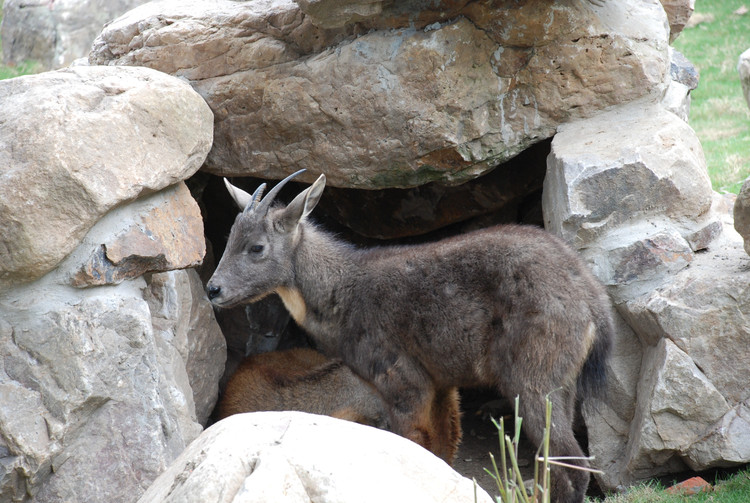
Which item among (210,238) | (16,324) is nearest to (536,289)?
(16,324)

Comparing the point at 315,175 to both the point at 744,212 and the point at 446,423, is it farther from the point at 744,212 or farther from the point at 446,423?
the point at 744,212

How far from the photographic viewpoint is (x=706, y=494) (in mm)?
5188

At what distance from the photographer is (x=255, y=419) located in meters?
3.29

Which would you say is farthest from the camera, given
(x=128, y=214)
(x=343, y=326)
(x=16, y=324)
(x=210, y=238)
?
(x=210, y=238)

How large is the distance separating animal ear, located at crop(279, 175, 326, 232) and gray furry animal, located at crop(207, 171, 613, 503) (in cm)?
1

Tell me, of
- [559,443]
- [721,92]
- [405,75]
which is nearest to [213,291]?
[405,75]

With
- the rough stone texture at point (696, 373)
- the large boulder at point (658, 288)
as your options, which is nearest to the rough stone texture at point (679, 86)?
the large boulder at point (658, 288)

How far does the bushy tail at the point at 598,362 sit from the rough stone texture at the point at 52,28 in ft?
36.1

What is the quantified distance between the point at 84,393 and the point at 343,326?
213cm

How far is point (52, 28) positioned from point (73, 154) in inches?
422

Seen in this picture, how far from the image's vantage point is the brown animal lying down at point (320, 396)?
6.44m

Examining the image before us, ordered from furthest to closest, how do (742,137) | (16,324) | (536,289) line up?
(742,137)
(536,289)
(16,324)

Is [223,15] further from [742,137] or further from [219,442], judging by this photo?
[742,137]

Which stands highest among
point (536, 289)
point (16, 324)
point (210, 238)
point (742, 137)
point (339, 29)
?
point (339, 29)
